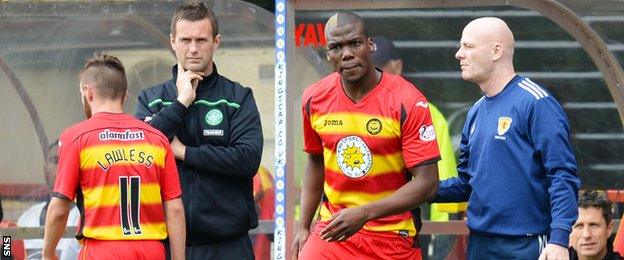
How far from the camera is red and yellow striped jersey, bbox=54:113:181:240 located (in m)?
6.96

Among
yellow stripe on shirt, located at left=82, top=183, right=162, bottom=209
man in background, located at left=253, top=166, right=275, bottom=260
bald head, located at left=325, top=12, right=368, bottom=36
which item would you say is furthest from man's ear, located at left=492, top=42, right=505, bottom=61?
man in background, located at left=253, top=166, right=275, bottom=260

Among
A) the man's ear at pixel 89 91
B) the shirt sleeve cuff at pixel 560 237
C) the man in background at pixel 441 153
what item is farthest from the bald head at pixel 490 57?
the man in background at pixel 441 153

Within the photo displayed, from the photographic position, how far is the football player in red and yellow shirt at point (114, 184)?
6973 millimetres

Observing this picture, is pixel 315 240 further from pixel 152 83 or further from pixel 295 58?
pixel 152 83

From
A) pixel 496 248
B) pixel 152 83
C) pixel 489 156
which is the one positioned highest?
pixel 152 83

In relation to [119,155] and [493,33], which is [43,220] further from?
[493,33]

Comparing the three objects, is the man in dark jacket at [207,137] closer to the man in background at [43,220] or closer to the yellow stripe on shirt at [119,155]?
the yellow stripe on shirt at [119,155]

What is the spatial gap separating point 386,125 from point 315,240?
2.23ft

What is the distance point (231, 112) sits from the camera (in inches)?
298

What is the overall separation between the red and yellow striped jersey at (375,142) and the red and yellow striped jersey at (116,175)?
0.78 meters

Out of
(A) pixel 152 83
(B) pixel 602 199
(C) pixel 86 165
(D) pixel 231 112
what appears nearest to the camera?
(C) pixel 86 165

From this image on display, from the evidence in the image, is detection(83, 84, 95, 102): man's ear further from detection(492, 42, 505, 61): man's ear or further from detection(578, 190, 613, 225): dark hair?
detection(578, 190, 613, 225): dark hair

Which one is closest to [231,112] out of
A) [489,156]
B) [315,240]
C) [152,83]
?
[315,240]

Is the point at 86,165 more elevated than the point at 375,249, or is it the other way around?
the point at 86,165
